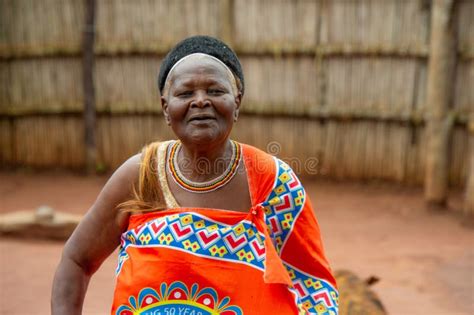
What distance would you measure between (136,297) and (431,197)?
4.99 meters

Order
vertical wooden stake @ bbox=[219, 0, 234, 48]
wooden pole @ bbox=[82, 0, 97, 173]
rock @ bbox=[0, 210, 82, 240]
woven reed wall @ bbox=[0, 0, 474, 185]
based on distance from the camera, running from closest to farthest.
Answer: rock @ bbox=[0, 210, 82, 240] < woven reed wall @ bbox=[0, 0, 474, 185] < vertical wooden stake @ bbox=[219, 0, 234, 48] < wooden pole @ bbox=[82, 0, 97, 173]

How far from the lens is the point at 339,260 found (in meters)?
5.07

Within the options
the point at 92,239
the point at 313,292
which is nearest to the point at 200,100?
the point at 92,239

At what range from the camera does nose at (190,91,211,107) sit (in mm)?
1841

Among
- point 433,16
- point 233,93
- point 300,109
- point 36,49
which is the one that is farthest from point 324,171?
point 233,93

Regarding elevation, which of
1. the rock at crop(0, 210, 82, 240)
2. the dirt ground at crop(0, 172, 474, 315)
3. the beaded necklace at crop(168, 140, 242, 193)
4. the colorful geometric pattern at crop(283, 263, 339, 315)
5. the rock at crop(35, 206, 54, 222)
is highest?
the beaded necklace at crop(168, 140, 242, 193)

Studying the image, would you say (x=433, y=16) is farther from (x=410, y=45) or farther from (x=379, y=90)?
(x=379, y=90)

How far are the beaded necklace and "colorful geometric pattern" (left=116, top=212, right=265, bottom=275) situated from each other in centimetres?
11

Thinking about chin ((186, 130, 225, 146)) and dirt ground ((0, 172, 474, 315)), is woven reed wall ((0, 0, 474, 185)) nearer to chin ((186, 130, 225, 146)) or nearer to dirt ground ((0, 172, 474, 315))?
dirt ground ((0, 172, 474, 315))

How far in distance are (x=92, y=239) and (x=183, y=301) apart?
1.21 ft

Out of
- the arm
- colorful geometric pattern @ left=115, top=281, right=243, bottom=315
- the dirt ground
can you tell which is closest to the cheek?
the arm

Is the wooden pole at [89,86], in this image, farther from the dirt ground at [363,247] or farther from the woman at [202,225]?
the woman at [202,225]

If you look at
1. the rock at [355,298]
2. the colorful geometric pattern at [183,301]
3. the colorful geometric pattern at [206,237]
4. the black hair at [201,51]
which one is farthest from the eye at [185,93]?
the rock at [355,298]

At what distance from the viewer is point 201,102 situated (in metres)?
1.84
